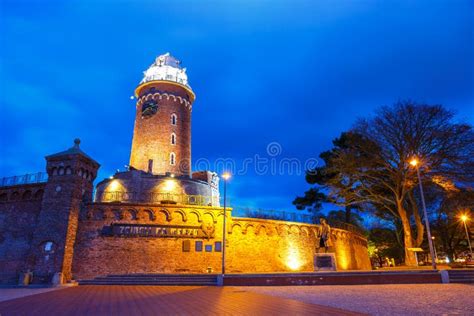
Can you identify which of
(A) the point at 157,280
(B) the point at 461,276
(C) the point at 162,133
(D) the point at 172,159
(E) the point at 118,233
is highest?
(C) the point at 162,133

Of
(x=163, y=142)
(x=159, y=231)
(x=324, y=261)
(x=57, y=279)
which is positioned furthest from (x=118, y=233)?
(x=324, y=261)

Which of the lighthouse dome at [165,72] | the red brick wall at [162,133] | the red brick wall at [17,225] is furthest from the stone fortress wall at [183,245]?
the lighthouse dome at [165,72]

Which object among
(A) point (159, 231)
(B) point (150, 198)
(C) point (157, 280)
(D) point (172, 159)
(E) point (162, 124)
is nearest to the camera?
(C) point (157, 280)

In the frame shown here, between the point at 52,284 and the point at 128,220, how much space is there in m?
6.56

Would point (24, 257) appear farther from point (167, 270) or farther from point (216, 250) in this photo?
point (216, 250)

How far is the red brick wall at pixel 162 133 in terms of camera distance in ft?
115

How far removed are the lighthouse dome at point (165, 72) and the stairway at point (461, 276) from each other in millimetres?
33148

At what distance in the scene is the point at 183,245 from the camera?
24.5 meters

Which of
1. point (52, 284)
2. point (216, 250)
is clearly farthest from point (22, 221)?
point (216, 250)

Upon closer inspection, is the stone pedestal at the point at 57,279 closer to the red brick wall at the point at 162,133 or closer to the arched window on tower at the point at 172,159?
the red brick wall at the point at 162,133

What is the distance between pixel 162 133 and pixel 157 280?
20.5 meters

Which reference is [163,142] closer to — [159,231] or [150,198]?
[150,198]

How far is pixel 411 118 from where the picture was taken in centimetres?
2597

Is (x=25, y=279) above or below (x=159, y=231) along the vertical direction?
below
